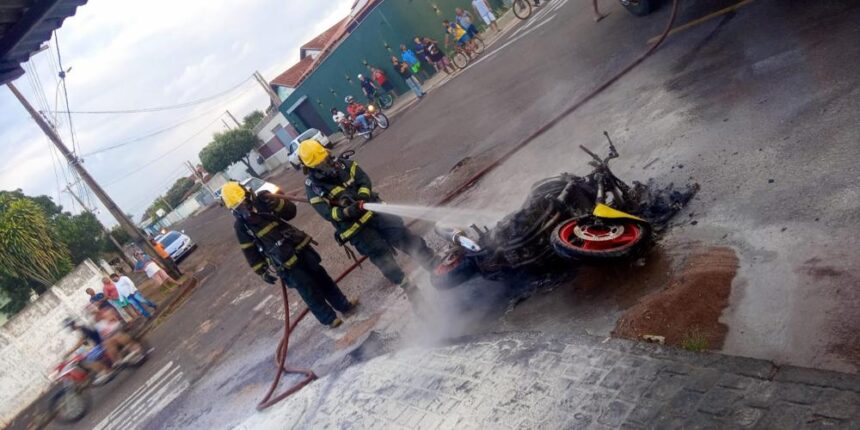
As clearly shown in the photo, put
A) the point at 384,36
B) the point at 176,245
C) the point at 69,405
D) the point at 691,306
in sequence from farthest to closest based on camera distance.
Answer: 1. the point at 384,36
2. the point at 176,245
3. the point at 69,405
4. the point at 691,306

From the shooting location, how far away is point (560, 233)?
4551 mm

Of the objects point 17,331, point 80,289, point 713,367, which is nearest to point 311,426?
point 713,367

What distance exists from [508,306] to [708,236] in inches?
74.9

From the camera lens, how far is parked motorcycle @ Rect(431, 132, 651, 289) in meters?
4.30

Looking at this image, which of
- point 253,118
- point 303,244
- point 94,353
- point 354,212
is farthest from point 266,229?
point 253,118

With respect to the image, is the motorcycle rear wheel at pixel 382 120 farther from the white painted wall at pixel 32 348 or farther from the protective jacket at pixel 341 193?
the protective jacket at pixel 341 193

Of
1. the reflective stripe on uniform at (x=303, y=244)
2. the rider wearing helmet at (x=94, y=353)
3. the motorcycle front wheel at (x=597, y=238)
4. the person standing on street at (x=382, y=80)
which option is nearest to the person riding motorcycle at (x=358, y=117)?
the person standing on street at (x=382, y=80)

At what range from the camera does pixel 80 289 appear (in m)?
15.9

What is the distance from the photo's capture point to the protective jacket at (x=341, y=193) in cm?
597

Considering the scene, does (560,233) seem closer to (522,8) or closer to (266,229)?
(266,229)

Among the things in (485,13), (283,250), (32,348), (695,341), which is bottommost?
(695,341)

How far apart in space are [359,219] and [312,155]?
907mm

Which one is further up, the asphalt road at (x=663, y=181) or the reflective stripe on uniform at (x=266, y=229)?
the reflective stripe on uniform at (x=266, y=229)

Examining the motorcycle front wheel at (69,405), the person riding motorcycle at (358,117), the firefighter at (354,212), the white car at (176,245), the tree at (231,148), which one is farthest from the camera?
the tree at (231,148)
